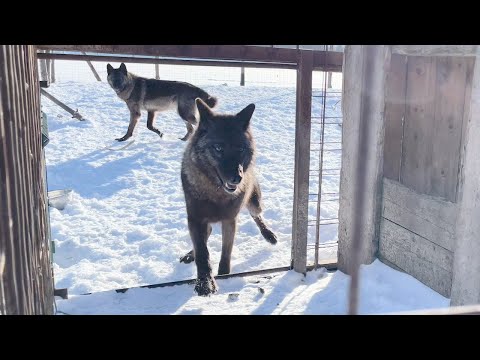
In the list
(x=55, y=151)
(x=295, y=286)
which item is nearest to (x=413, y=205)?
(x=295, y=286)

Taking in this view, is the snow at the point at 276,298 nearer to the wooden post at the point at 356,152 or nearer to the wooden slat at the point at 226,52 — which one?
the wooden post at the point at 356,152

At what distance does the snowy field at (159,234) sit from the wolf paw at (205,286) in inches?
3.8

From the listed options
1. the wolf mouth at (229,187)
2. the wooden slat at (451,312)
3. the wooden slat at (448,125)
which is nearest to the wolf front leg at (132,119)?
the wolf mouth at (229,187)

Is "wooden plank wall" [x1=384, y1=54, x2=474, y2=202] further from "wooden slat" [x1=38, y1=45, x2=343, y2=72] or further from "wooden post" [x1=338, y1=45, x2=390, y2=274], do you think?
"wooden slat" [x1=38, y1=45, x2=343, y2=72]

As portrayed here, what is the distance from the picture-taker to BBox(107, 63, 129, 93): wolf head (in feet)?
29.6

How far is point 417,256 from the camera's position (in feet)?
12.8

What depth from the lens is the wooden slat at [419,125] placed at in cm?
369

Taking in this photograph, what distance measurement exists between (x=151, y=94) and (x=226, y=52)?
589cm

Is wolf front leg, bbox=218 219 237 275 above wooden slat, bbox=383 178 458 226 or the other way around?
the other way around

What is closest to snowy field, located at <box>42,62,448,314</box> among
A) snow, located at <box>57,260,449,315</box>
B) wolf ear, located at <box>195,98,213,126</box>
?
snow, located at <box>57,260,449,315</box>

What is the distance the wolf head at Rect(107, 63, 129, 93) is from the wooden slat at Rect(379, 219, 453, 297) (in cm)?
665

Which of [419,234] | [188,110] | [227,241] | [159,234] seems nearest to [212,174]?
[227,241]
